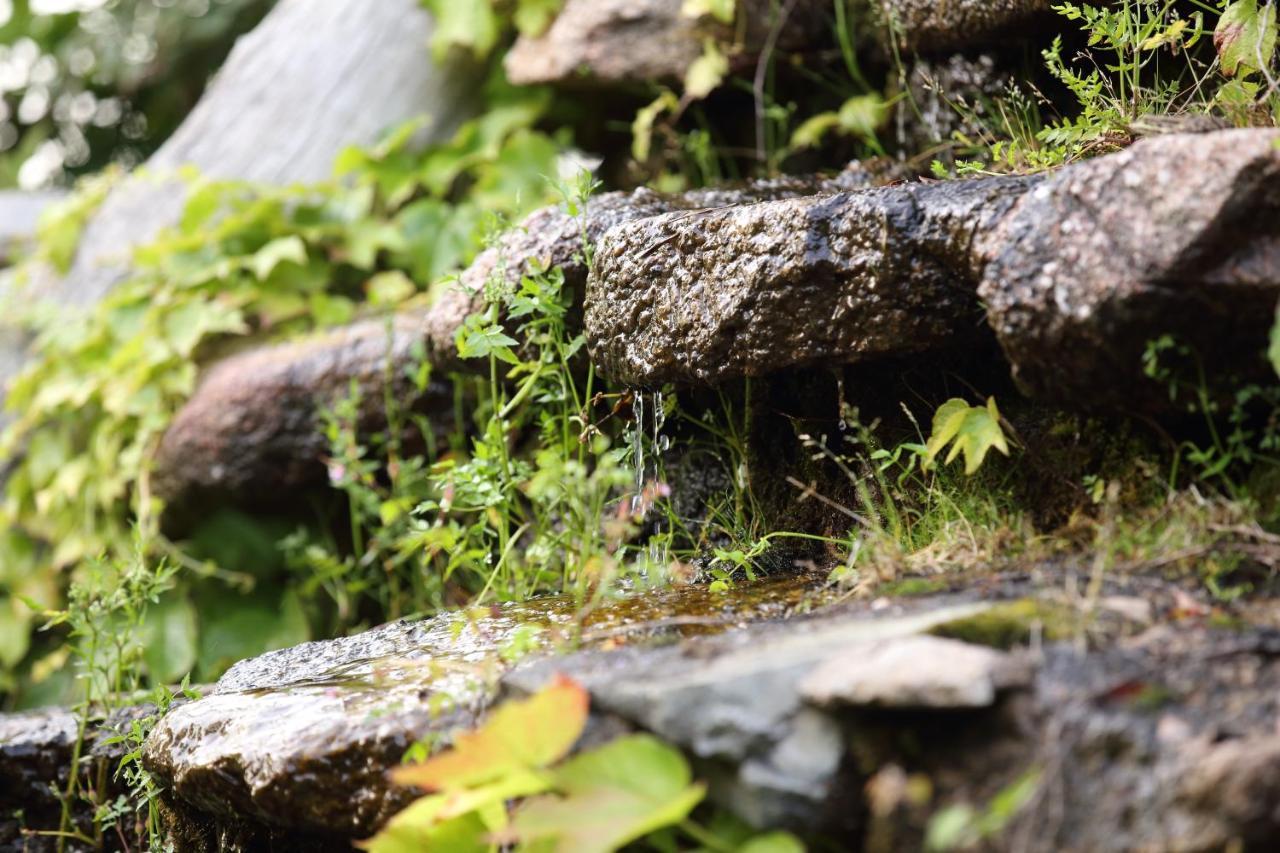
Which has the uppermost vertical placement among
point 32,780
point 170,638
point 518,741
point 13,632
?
point 518,741

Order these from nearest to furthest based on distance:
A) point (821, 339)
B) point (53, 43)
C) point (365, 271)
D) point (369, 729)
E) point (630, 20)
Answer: point (369, 729) → point (821, 339) → point (630, 20) → point (365, 271) → point (53, 43)

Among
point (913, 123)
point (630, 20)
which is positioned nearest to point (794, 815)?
point (913, 123)

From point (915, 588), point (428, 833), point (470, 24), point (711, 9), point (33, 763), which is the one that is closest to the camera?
point (428, 833)

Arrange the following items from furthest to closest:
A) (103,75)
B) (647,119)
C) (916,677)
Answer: (103,75), (647,119), (916,677)

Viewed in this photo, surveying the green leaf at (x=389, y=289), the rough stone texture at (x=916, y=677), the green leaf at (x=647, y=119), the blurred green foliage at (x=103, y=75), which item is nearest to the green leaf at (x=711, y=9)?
the green leaf at (x=647, y=119)

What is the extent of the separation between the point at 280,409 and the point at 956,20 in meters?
2.31

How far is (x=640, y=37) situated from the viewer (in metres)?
3.92

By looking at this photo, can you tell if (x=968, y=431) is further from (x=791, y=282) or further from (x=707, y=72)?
(x=707, y=72)

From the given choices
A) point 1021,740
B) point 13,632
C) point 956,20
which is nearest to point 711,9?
point 956,20

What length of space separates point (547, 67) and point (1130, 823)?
3390mm

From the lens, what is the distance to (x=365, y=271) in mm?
4414

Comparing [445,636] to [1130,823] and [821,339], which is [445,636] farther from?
[1130,823]

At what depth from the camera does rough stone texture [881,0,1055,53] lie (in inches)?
107

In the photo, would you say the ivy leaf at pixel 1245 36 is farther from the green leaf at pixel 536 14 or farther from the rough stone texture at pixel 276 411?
the green leaf at pixel 536 14
